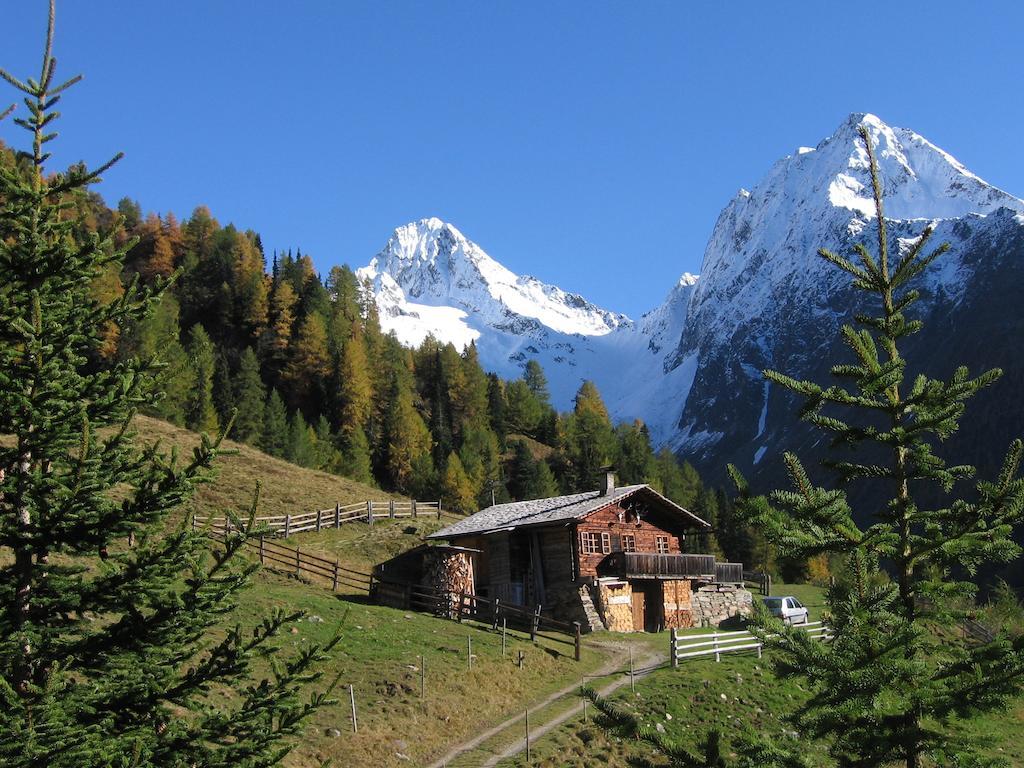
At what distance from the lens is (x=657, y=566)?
4597cm

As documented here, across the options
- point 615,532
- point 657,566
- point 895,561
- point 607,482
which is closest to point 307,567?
point 615,532

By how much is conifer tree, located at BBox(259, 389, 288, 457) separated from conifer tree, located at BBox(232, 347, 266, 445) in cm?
70

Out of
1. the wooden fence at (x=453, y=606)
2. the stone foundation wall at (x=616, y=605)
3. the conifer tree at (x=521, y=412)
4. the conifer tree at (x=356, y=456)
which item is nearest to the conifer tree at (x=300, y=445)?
the conifer tree at (x=356, y=456)

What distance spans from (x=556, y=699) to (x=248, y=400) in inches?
2637

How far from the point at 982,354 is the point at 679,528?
177500 millimetres

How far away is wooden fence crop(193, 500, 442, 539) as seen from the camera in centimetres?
5206

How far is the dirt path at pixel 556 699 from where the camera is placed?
2316cm

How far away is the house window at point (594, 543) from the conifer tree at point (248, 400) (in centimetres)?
4736

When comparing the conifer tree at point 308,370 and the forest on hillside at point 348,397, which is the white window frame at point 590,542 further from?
the conifer tree at point 308,370

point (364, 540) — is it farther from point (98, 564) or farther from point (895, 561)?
point (895, 561)

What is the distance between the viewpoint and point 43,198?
367 inches

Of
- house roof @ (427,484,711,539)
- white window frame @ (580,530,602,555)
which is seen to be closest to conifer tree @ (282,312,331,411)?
house roof @ (427,484,711,539)

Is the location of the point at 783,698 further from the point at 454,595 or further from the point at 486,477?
the point at 486,477

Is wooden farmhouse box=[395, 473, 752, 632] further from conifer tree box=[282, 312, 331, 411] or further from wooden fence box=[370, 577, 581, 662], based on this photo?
conifer tree box=[282, 312, 331, 411]
